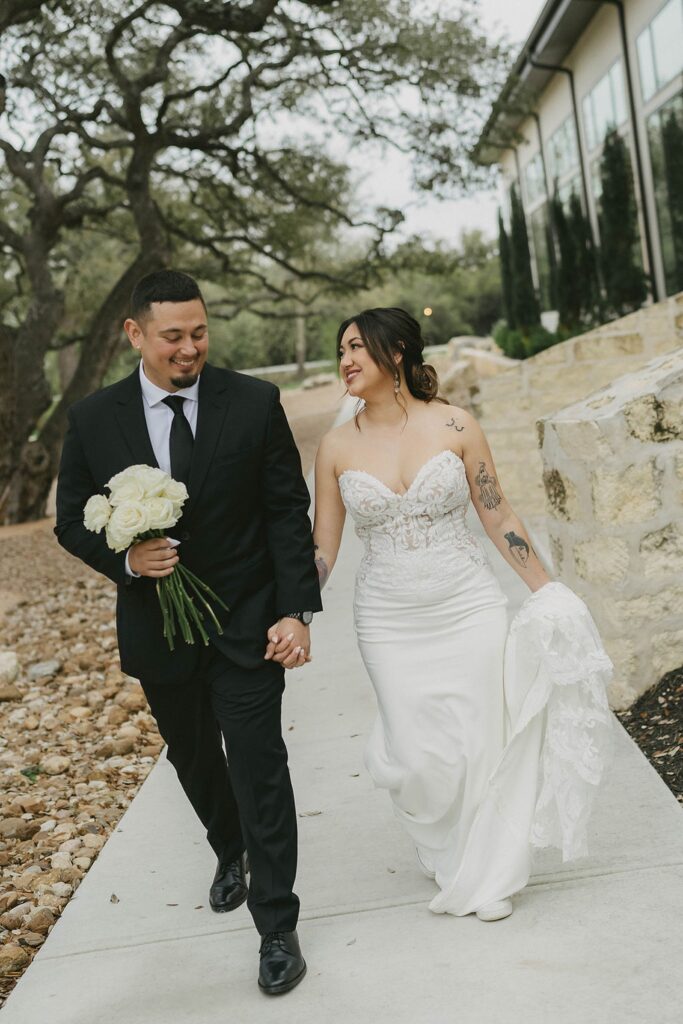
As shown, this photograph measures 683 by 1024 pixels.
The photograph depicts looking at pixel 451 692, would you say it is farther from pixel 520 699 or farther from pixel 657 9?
pixel 657 9

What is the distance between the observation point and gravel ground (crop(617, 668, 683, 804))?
14.6 ft

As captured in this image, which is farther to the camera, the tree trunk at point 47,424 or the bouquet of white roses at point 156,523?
the tree trunk at point 47,424

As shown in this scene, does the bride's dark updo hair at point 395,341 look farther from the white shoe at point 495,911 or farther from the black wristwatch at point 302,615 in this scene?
the white shoe at point 495,911

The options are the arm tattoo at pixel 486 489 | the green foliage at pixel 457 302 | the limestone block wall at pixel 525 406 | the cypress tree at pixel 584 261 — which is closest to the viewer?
the arm tattoo at pixel 486 489

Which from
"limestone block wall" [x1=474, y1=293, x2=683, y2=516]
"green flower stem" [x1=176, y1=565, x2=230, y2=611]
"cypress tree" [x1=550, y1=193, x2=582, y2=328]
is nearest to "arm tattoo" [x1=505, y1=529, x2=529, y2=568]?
"green flower stem" [x1=176, y1=565, x2=230, y2=611]

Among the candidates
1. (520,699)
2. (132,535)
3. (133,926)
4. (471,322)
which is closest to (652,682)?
(520,699)

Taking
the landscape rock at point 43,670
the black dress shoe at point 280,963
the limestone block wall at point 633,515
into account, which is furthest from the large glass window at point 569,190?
the black dress shoe at point 280,963

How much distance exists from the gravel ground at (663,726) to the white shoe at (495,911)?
1.08 m

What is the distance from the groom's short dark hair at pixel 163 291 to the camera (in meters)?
3.26

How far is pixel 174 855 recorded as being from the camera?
171 inches

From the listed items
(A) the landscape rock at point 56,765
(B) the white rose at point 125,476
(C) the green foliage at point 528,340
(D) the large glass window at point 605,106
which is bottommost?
(A) the landscape rock at point 56,765

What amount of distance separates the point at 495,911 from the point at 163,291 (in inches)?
83.8

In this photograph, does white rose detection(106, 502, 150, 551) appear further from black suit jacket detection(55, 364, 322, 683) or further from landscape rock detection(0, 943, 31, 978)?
landscape rock detection(0, 943, 31, 978)

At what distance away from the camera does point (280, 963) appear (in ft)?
10.5
